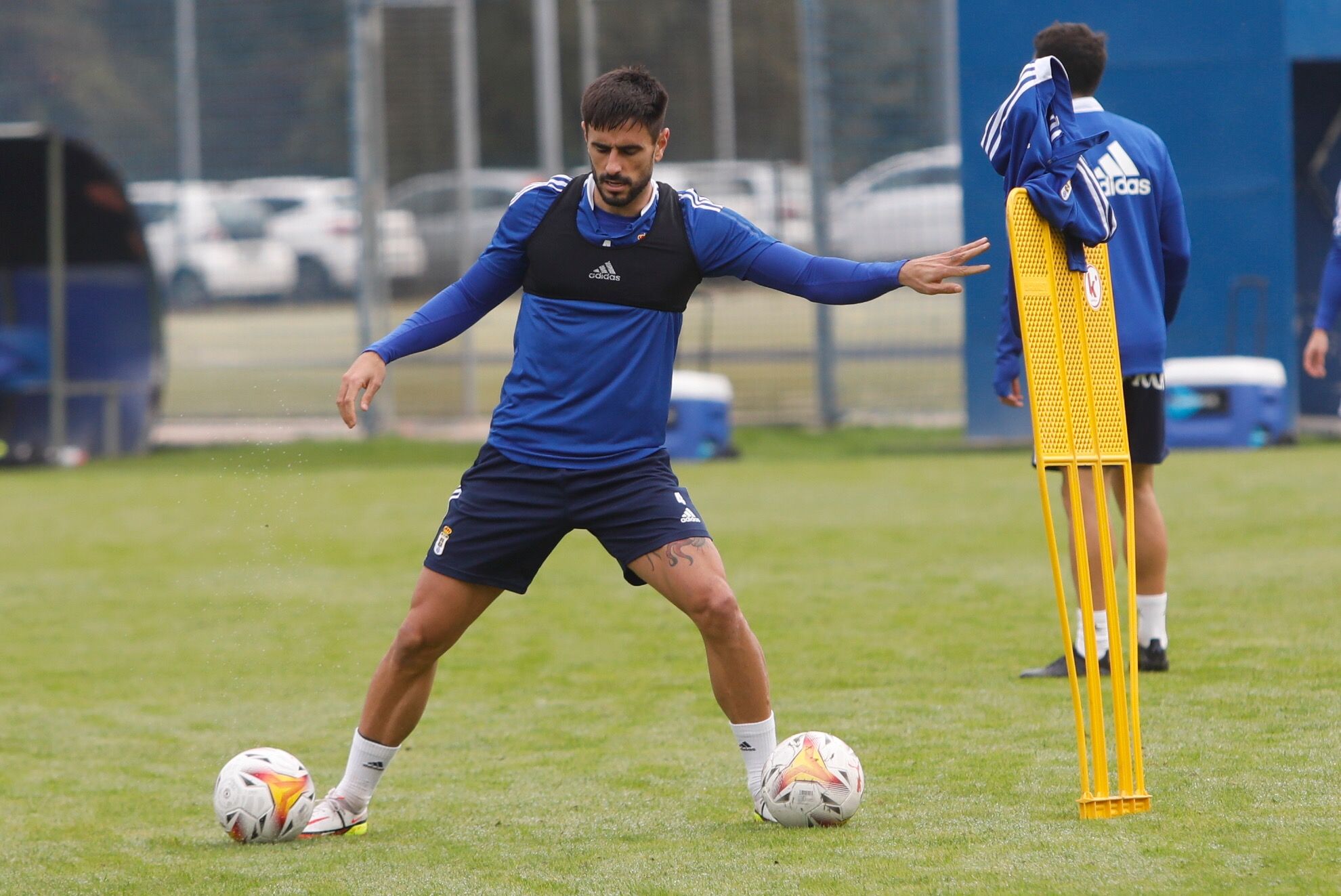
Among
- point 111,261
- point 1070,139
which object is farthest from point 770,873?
point 111,261

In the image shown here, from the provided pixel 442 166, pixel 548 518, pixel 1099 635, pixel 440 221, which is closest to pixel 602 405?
pixel 548 518

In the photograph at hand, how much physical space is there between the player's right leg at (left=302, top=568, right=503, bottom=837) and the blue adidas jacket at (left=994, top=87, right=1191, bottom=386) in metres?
2.11

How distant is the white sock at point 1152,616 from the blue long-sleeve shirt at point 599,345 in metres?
2.11

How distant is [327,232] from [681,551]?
1334 centimetres

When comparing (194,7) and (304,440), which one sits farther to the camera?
(194,7)

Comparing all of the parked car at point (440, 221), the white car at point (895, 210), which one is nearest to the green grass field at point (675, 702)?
the white car at point (895, 210)

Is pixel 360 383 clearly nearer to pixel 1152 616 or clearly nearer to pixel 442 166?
pixel 1152 616

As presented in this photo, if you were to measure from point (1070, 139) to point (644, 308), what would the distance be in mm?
1099

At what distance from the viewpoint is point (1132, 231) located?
224 inches

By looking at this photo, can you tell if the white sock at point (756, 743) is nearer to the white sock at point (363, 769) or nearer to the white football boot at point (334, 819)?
the white sock at point (363, 769)

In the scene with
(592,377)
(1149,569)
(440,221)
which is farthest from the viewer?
(440,221)

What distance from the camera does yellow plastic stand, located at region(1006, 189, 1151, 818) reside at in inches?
161

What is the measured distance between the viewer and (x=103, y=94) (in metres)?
18.9

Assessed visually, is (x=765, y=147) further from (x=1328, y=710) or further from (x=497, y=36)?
(x=1328, y=710)
